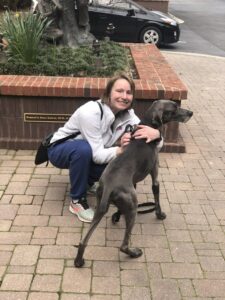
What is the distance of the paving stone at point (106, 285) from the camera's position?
3006 mm

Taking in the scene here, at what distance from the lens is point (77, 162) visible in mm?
3732

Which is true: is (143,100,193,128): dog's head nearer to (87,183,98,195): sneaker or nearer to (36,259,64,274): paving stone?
(87,183,98,195): sneaker

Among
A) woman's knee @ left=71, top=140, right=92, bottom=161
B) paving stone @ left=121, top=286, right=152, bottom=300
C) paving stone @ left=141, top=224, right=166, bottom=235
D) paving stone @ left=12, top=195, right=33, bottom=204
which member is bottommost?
paving stone @ left=12, top=195, right=33, bottom=204

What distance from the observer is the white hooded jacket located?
142 inches

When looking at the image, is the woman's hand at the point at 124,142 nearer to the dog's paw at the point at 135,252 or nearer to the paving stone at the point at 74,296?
the dog's paw at the point at 135,252

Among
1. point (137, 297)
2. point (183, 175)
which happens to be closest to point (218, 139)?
point (183, 175)

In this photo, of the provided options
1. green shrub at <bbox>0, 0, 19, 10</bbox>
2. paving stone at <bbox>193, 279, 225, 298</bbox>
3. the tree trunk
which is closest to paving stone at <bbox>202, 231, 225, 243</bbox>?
paving stone at <bbox>193, 279, 225, 298</bbox>

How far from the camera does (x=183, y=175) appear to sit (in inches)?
191

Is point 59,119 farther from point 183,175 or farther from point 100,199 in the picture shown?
point 100,199

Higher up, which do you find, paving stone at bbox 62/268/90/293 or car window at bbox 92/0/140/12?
car window at bbox 92/0/140/12

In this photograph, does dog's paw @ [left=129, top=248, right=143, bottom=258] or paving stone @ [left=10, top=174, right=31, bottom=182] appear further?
paving stone @ [left=10, top=174, right=31, bottom=182]

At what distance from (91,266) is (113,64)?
373 centimetres

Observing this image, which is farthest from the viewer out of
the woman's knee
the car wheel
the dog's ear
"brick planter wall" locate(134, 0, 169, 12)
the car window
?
"brick planter wall" locate(134, 0, 169, 12)

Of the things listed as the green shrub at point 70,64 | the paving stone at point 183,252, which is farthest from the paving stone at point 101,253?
the green shrub at point 70,64
